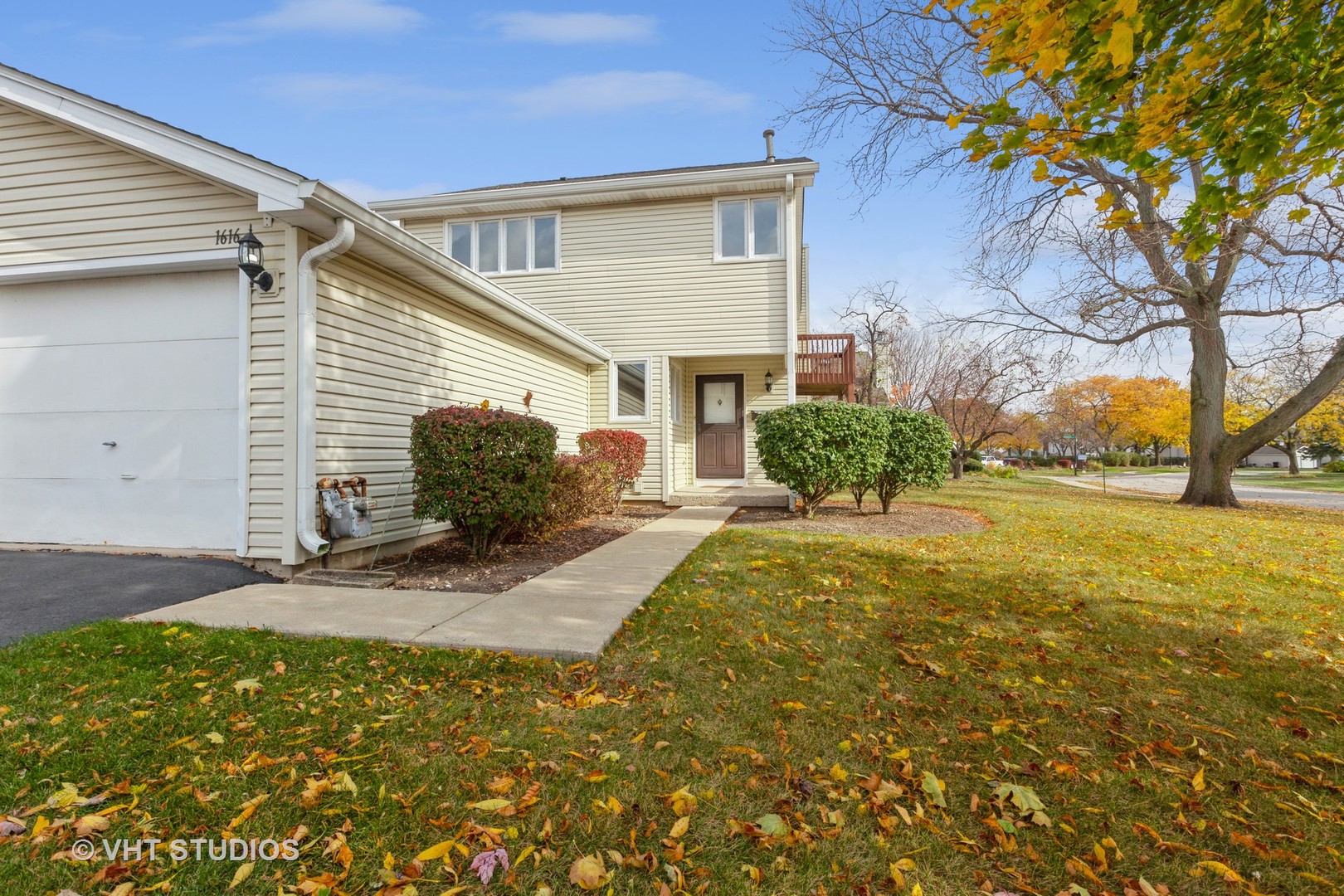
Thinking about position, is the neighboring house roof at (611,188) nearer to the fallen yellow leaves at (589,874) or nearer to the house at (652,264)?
the house at (652,264)

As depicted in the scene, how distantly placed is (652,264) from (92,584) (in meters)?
8.76

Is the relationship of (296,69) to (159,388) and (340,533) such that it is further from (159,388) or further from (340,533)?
(340,533)

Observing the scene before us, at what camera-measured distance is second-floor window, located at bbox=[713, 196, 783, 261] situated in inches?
418

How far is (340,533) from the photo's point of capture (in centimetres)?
504

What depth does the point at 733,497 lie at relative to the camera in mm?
10625

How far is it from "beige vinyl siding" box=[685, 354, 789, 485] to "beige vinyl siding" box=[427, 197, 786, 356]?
1.32 m

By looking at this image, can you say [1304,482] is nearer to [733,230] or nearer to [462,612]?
[733,230]

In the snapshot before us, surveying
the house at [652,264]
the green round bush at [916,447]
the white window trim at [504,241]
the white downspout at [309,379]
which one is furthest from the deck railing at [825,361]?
the white downspout at [309,379]

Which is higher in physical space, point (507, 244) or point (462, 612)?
point (507, 244)

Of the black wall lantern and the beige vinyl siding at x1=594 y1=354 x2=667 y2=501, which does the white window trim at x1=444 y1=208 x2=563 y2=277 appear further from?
the black wall lantern

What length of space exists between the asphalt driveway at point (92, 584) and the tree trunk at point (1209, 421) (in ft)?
53.2

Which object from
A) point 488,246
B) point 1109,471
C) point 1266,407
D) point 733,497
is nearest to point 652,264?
point 488,246

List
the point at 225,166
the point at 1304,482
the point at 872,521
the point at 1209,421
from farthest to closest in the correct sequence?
the point at 1304,482 < the point at 1209,421 < the point at 872,521 < the point at 225,166

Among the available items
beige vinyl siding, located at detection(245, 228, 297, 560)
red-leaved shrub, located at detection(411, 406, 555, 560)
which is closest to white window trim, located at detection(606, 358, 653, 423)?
red-leaved shrub, located at detection(411, 406, 555, 560)
